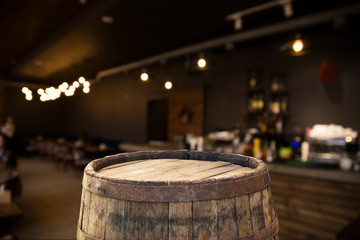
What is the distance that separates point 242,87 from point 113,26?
3.01 meters

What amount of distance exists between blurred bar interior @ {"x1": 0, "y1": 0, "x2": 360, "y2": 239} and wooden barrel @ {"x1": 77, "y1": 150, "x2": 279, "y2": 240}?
59cm

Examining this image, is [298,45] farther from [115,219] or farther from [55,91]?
[115,219]

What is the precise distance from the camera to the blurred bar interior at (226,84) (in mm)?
2836

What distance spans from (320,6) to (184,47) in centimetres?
302

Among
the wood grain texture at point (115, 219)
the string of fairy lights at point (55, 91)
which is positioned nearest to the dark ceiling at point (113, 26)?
the string of fairy lights at point (55, 91)

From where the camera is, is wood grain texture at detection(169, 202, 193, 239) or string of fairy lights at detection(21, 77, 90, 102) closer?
wood grain texture at detection(169, 202, 193, 239)

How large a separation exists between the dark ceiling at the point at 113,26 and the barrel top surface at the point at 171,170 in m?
1.64

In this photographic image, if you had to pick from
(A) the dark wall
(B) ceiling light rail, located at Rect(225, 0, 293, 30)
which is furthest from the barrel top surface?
(B) ceiling light rail, located at Rect(225, 0, 293, 30)

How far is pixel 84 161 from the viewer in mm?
6672

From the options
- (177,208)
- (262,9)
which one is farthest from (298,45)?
(177,208)

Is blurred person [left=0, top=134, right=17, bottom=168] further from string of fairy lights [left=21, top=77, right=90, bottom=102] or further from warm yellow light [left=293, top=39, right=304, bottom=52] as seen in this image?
warm yellow light [left=293, top=39, right=304, bottom=52]

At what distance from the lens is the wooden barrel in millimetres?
736

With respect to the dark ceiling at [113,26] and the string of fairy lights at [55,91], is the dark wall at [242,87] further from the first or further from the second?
the string of fairy lights at [55,91]

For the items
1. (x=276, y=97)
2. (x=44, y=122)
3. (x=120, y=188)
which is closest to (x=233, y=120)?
(x=276, y=97)
